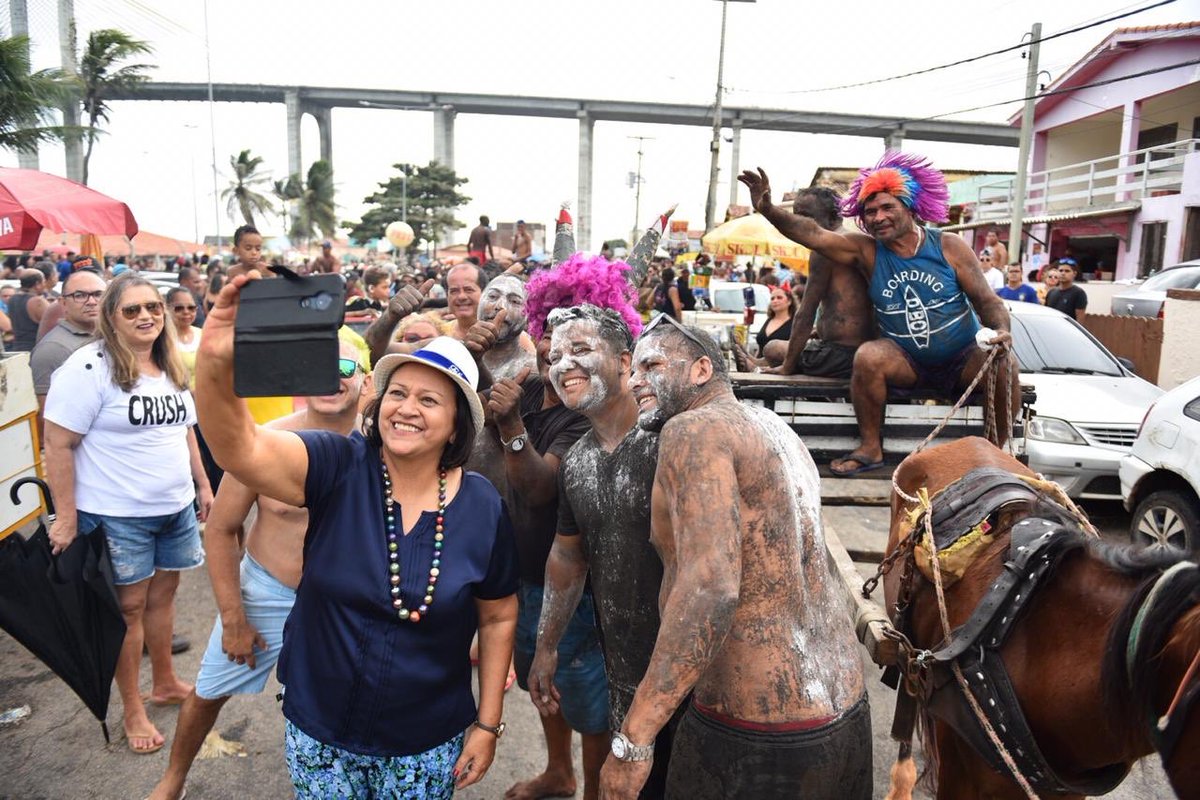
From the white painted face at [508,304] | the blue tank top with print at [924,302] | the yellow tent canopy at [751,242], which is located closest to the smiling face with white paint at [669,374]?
the white painted face at [508,304]

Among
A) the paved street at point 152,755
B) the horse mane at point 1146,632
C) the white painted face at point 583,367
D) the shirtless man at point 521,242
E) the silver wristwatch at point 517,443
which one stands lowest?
the paved street at point 152,755

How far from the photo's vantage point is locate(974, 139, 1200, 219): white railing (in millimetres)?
20938

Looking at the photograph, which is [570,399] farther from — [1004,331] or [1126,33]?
[1126,33]

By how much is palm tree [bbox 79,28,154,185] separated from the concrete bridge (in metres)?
34.0

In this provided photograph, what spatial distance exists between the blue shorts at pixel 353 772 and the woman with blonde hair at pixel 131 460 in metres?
1.93

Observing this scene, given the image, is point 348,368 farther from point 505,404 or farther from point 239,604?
point 239,604

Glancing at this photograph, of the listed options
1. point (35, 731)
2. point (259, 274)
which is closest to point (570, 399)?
point (259, 274)

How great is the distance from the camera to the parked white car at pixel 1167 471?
17.4 ft

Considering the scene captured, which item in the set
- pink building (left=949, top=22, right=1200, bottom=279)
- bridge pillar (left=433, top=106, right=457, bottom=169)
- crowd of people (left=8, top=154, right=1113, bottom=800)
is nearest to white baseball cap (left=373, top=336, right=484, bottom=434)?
crowd of people (left=8, top=154, right=1113, bottom=800)

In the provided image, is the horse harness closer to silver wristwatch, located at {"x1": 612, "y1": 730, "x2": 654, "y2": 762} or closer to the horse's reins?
the horse's reins

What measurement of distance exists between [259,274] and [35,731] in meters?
3.43

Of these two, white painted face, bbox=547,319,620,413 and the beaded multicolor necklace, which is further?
white painted face, bbox=547,319,620,413

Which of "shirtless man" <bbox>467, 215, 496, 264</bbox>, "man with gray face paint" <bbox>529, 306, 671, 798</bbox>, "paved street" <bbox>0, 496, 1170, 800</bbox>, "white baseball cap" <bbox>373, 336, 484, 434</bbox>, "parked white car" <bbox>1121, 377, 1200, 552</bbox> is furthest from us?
"shirtless man" <bbox>467, 215, 496, 264</bbox>

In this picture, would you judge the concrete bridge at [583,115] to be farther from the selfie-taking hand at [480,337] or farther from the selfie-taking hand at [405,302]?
the selfie-taking hand at [480,337]
